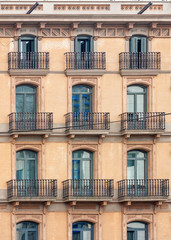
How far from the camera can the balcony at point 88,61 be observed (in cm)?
6700

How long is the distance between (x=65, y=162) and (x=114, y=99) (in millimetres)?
4558

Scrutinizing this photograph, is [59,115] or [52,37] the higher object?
[52,37]

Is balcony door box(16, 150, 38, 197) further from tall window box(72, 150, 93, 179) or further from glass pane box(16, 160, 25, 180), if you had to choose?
tall window box(72, 150, 93, 179)

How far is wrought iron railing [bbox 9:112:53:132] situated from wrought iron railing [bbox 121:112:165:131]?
420 centimetres

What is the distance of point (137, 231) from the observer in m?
67.2

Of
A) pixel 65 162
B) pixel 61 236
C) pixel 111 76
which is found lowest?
pixel 61 236

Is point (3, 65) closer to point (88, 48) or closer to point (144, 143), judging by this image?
point (88, 48)

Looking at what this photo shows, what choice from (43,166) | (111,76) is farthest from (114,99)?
(43,166)

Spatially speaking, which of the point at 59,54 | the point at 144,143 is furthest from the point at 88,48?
the point at 144,143

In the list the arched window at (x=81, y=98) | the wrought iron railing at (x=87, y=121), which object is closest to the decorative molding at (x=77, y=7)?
the arched window at (x=81, y=98)

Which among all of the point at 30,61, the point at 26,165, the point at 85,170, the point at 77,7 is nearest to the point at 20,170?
the point at 26,165

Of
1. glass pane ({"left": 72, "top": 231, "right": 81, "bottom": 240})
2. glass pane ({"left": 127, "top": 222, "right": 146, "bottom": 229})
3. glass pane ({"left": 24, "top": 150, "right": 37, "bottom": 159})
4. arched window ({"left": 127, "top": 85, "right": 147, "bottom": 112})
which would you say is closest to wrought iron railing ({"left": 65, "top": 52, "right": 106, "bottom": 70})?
arched window ({"left": 127, "top": 85, "right": 147, "bottom": 112})

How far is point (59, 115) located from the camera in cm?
6669

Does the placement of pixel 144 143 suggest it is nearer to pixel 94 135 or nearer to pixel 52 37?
pixel 94 135
